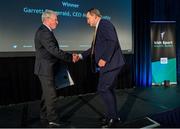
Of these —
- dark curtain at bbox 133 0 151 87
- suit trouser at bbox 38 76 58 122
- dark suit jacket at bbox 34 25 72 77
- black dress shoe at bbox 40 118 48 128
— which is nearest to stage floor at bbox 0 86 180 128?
black dress shoe at bbox 40 118 48 128

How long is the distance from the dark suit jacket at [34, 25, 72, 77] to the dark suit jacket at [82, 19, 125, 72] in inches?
18.9

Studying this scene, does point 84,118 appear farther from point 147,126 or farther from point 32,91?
point 32,91

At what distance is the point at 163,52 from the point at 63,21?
267 cm

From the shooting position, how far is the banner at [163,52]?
7.29 metres

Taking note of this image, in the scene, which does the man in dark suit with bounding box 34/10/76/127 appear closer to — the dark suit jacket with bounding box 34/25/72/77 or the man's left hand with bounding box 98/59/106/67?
the dark suit jacket with bounding box 34/25/72/77

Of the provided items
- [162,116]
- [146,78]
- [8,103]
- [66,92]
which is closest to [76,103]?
[66,92]

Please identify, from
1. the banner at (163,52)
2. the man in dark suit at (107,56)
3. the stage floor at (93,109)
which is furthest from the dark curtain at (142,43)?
the man in dark suit at (107,56)

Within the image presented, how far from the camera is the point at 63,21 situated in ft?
19.2

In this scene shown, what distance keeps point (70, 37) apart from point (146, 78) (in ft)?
7.45

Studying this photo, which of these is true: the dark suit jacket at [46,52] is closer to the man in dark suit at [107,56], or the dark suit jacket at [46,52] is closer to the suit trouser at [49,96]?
the suit trouser at [49,96]

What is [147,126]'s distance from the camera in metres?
3.87

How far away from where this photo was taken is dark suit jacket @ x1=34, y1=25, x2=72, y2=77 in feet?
12.5

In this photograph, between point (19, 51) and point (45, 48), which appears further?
point (19, 51)

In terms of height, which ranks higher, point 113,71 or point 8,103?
point 113,71
